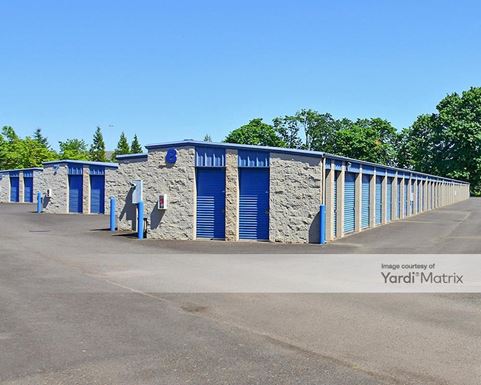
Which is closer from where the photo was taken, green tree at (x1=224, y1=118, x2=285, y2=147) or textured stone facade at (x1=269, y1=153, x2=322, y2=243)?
textured stone facade at (x1=269, y1=153, x2=322, y2=243)

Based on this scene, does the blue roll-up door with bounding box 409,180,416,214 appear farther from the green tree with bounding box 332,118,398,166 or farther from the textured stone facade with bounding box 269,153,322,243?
the green tree with bounding box 332,118,398,166

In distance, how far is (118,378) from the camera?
5.33 meters

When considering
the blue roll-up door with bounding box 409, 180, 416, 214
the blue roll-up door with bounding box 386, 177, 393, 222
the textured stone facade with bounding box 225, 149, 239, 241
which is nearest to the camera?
the textured stone facade with bounding box 225, 149, 239, 241

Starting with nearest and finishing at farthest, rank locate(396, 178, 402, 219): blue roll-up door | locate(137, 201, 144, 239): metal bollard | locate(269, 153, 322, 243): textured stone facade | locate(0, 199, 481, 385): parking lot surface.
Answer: locate(0, 199, 481, 385): parking lot surface
locate(269, 153, 322, 243): textured stone facade
locate(137, 201, 144, 239): metal bollard
locate(396, 178, 402, 219): blue roll-up door

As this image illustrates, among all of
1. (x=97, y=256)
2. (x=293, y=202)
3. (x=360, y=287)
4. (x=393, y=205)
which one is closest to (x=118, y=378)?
(x=360, y=287)

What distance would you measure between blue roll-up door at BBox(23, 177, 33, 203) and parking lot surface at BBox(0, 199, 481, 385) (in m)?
40.8

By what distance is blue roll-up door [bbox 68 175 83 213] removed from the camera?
1427 inches

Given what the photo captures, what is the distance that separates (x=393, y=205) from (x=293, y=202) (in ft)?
50.7

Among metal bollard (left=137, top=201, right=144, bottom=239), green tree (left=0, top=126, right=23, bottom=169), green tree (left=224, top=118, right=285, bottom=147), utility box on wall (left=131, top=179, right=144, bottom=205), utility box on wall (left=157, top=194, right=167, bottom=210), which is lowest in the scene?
metal bollard (left=137, top=201, right=144, bottom=239)

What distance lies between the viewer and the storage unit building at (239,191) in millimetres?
18297

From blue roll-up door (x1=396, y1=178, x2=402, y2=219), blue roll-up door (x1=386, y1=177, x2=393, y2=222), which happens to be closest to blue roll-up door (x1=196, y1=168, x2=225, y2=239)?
blue roll-up door (x1=386, y1=177, x2=393, y2=222)

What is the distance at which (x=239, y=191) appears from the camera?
19250 millimetres

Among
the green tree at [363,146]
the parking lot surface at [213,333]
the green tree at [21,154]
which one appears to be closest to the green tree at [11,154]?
the green tree at [21,154]

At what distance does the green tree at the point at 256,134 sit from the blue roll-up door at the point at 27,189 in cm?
4414
